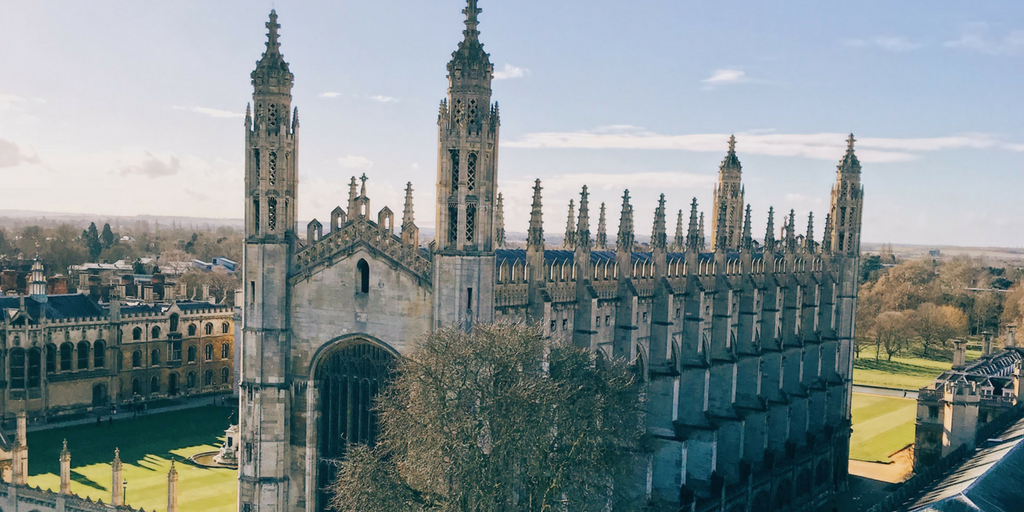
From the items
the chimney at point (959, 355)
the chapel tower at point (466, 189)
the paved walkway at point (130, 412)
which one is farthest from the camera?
the paved walkway at point (130, 412)

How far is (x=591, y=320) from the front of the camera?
32.1 meters

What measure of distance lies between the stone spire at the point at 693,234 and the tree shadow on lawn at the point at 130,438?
102 feet

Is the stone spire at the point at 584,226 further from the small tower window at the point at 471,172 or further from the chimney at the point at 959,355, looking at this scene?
the chimney at the point at 959,355

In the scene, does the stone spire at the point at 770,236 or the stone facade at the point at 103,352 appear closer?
the stone spire at the point at 770,236

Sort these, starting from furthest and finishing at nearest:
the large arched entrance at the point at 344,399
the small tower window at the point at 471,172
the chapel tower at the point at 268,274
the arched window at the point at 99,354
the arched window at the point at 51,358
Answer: the arched window at the point at 99,354
the arched window at the point at 51,358
the chapel tower at the point at 268,274
the large arched entrance at the point at 344,399
the small tower window at the point at 471,172

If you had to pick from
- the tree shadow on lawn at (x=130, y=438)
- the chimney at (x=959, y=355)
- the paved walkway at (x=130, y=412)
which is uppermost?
the chimney at (x=959, y=355)

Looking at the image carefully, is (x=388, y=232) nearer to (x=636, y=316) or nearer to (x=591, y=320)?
(x=591, y=320)

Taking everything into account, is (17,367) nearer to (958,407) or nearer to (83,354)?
(83,354)

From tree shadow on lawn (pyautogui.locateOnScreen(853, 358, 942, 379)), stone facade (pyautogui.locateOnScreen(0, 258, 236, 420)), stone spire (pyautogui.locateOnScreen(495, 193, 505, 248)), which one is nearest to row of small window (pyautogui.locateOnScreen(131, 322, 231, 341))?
stone facade (pyautogui.locateOnScreen(0, 258, 236, 420))

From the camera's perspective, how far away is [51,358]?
6181 cm

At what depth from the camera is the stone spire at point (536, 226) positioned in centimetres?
2948

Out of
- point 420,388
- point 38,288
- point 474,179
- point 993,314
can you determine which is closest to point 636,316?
point 474,179

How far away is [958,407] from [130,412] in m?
53.3

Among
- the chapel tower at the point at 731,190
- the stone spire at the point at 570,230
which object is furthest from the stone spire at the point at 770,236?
the stone spire at the point at 570,230
